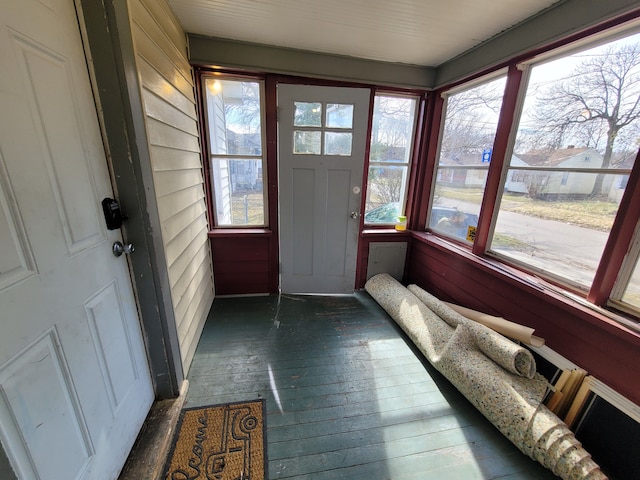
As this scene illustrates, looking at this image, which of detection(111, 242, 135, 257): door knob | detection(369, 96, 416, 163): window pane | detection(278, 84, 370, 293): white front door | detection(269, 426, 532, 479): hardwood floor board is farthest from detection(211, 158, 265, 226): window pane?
detection(269, 426, 532, 479): hardwood floor board

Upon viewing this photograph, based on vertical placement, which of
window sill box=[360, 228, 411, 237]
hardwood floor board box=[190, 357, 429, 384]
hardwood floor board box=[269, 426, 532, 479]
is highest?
window sill box=[360, 228, 411, 237]

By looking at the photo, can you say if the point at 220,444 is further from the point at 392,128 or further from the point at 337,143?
the point at 392,128

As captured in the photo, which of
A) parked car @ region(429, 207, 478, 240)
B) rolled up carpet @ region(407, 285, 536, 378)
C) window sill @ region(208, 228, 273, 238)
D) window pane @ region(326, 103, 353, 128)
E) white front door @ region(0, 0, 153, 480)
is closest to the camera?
white front door @ region(0, 0, 153, 480)

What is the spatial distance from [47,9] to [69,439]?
143cm

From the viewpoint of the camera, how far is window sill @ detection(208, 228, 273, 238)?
248cm

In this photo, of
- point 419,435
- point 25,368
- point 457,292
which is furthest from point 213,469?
point 457,292

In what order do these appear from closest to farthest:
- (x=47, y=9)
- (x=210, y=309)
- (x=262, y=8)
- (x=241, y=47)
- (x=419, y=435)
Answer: (x=47, y=9)
(x=419, y=435)
(x=262, y=8)
(x=241, y=47)
(x=210, y=309)

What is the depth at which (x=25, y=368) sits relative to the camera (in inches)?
28.1

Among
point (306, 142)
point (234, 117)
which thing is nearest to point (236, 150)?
point (234, 117)

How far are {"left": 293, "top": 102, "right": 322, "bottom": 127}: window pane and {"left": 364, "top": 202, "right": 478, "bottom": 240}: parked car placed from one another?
43.1 inches

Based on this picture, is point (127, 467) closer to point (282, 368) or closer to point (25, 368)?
point (25, 368)

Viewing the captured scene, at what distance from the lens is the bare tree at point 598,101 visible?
4.17ft

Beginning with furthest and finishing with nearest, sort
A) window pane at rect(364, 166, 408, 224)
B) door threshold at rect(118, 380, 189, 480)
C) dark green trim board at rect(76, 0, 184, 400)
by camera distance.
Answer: window pane at rect(364, 166, 408, 224) → door threshold at rect(118, 380, 189, 480) → dark green trim board at rect(76, 0, 184, 400)

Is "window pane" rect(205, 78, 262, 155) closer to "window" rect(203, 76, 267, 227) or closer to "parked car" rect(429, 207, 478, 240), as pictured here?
"window" rect(203, 76, 267, 227)
